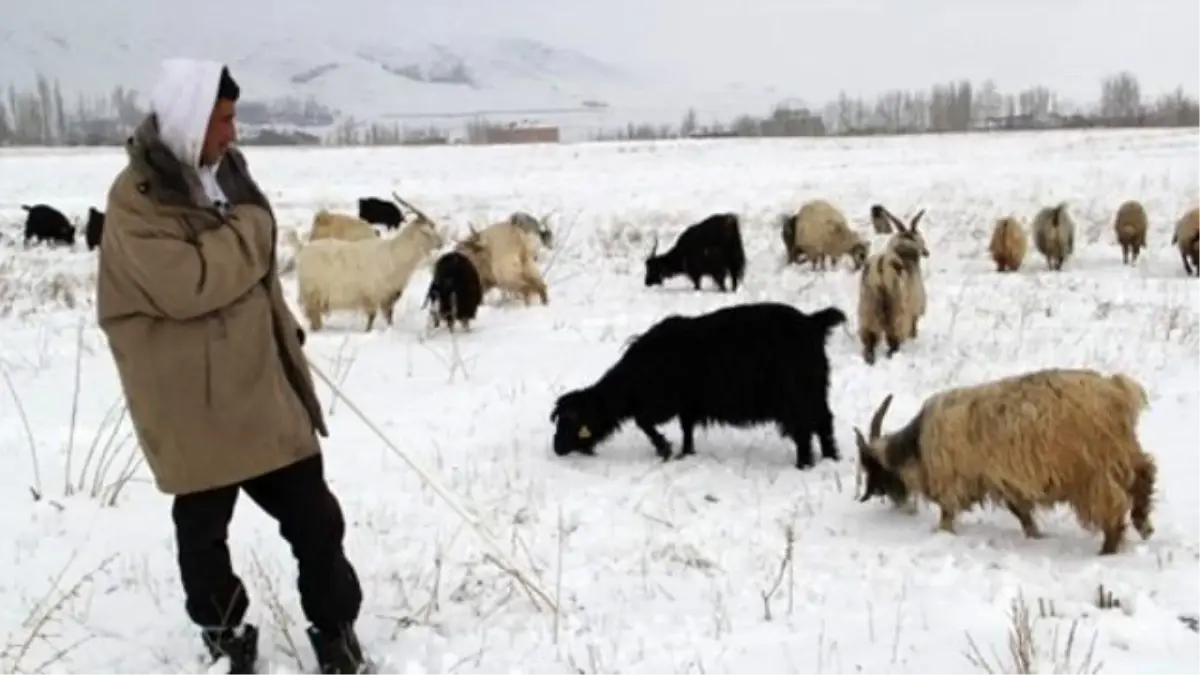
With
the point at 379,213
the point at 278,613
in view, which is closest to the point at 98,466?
the point at 278,613

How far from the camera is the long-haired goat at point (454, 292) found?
12086 mm

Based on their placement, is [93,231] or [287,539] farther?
[93,231]

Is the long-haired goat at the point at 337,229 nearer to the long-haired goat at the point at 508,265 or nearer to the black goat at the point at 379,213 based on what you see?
the long-haired goat at the point at 508,265

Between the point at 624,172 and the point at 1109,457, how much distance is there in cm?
4193

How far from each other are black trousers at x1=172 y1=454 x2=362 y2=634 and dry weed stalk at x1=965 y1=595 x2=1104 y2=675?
2.19m

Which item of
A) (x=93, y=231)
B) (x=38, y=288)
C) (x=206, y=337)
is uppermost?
(x=206, y=337)

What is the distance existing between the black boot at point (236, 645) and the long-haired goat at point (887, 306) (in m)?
6.93

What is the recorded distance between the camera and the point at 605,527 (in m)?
5.91

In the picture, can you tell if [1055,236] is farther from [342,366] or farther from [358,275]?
[342,366]

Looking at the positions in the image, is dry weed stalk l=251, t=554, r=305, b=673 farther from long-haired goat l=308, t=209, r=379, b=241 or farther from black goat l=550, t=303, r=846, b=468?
long-haired goat l=308, t=209, r=379, b=241

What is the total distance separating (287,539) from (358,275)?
29.0 feet

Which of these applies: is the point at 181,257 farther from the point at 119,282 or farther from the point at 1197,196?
the point at 1197,196

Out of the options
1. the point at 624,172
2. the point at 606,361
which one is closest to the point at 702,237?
the point at 606,361

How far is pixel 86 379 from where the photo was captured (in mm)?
9367
